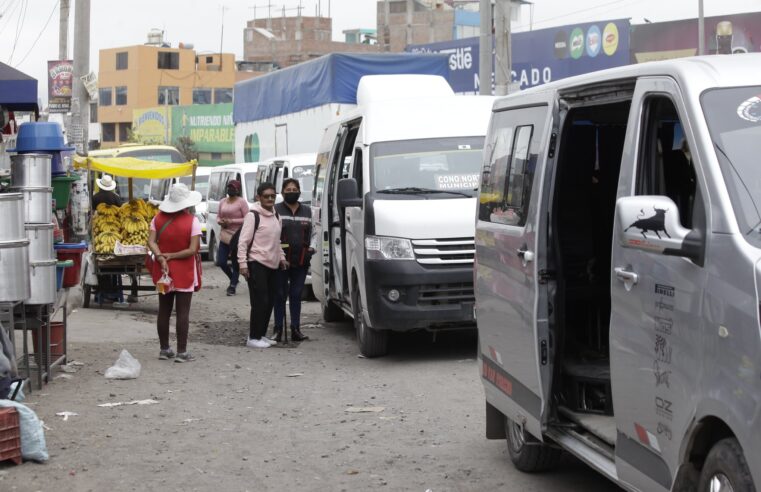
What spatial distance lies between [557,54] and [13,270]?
1495 inches

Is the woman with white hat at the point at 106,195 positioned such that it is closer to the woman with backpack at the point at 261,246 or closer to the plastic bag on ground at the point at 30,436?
the woman with backpack at the point at 261,246

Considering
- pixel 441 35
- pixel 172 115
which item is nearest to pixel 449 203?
pixel 172 115

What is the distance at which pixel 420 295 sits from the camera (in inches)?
468

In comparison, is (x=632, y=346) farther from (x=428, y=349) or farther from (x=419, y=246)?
(x=428, y=349)

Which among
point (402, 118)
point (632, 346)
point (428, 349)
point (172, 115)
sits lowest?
point (428, 349)

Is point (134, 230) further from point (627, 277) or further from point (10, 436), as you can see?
point (627, 277)

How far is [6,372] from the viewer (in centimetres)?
859

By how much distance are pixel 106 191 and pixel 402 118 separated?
7033mm

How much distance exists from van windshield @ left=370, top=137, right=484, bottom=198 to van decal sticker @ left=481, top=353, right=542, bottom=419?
5.05 meters

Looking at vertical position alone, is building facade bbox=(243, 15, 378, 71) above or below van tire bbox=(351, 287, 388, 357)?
above

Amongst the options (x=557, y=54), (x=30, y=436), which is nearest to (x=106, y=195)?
(x=30, y=436)

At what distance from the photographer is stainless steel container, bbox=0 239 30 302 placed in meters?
9.59

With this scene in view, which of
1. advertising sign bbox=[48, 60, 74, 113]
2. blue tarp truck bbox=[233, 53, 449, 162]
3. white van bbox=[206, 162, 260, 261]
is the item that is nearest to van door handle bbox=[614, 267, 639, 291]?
white van bbox=[206, 162, 260, 261]

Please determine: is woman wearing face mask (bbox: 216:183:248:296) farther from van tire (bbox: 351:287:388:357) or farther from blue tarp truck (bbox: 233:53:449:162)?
van tire (bbox: 351:287:388:357)
